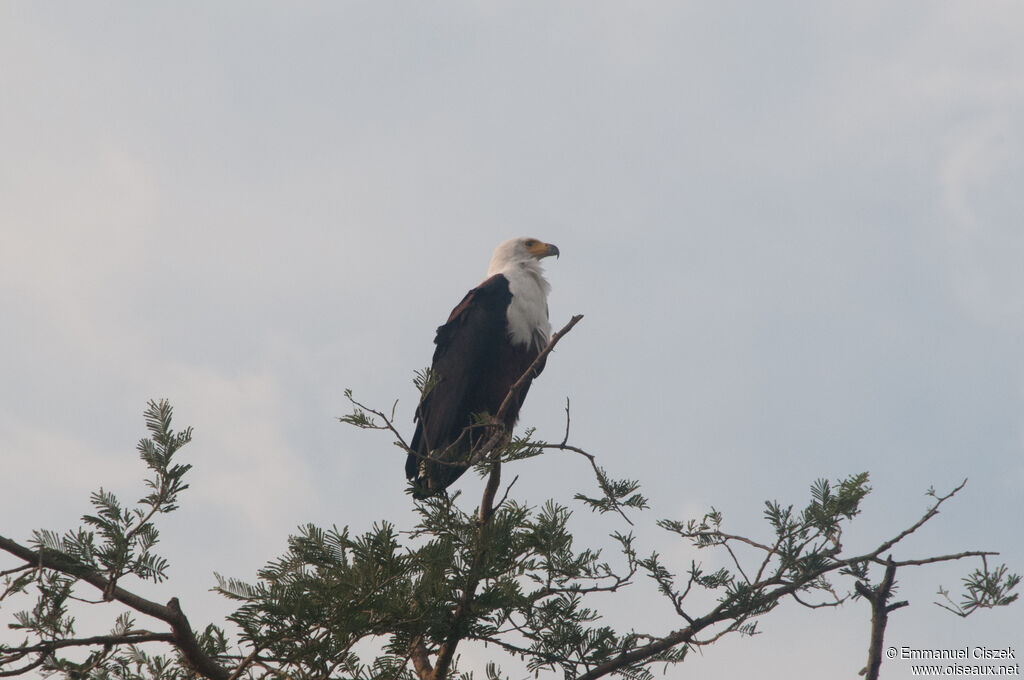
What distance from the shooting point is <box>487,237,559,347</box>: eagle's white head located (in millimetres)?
5980

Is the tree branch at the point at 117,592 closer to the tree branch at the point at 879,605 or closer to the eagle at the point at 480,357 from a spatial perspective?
the tree branch at the point at 879,605

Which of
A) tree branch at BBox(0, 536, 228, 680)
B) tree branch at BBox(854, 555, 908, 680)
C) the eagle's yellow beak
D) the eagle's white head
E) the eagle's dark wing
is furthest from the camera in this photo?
the eagle's yellow beak

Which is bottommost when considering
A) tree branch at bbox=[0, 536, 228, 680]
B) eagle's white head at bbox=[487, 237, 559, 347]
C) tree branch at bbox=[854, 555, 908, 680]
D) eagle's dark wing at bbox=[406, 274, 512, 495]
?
tree branch at bbox=[0, 536, 228, 680]

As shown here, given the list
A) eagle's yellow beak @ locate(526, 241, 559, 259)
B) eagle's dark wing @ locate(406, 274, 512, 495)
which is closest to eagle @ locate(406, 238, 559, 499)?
eagle's dark wing @ locate(406, 274, 512, 495)

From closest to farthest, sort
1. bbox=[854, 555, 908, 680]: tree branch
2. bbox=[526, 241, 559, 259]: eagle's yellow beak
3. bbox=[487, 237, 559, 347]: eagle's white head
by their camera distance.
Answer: bbox=[854, 555, 908, 680]: tree branch < bbox=[487, 237, 559, 347]: eagle's white head < bbox=[526, 241, 559, 259]: eagle's yellow beak

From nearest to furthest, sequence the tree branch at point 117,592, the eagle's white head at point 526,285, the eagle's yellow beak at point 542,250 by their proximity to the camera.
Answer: the tree branch at point 117,592 < the eagle's white head at point 526,285 < the eagle's yellow beak at point 542,250

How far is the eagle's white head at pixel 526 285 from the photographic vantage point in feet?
19.6

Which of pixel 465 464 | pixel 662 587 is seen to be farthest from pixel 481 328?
pixel 662 587

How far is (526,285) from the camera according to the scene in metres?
6.39

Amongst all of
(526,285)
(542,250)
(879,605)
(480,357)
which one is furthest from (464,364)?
(879,605)

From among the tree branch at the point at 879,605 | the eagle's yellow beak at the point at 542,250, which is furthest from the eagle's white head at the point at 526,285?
the tree branch at the point at 879,605

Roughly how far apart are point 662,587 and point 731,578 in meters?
0.29

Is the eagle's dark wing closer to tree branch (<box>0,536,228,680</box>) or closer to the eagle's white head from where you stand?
the eagle's white head

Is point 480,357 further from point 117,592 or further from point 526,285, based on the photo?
point 117,592
